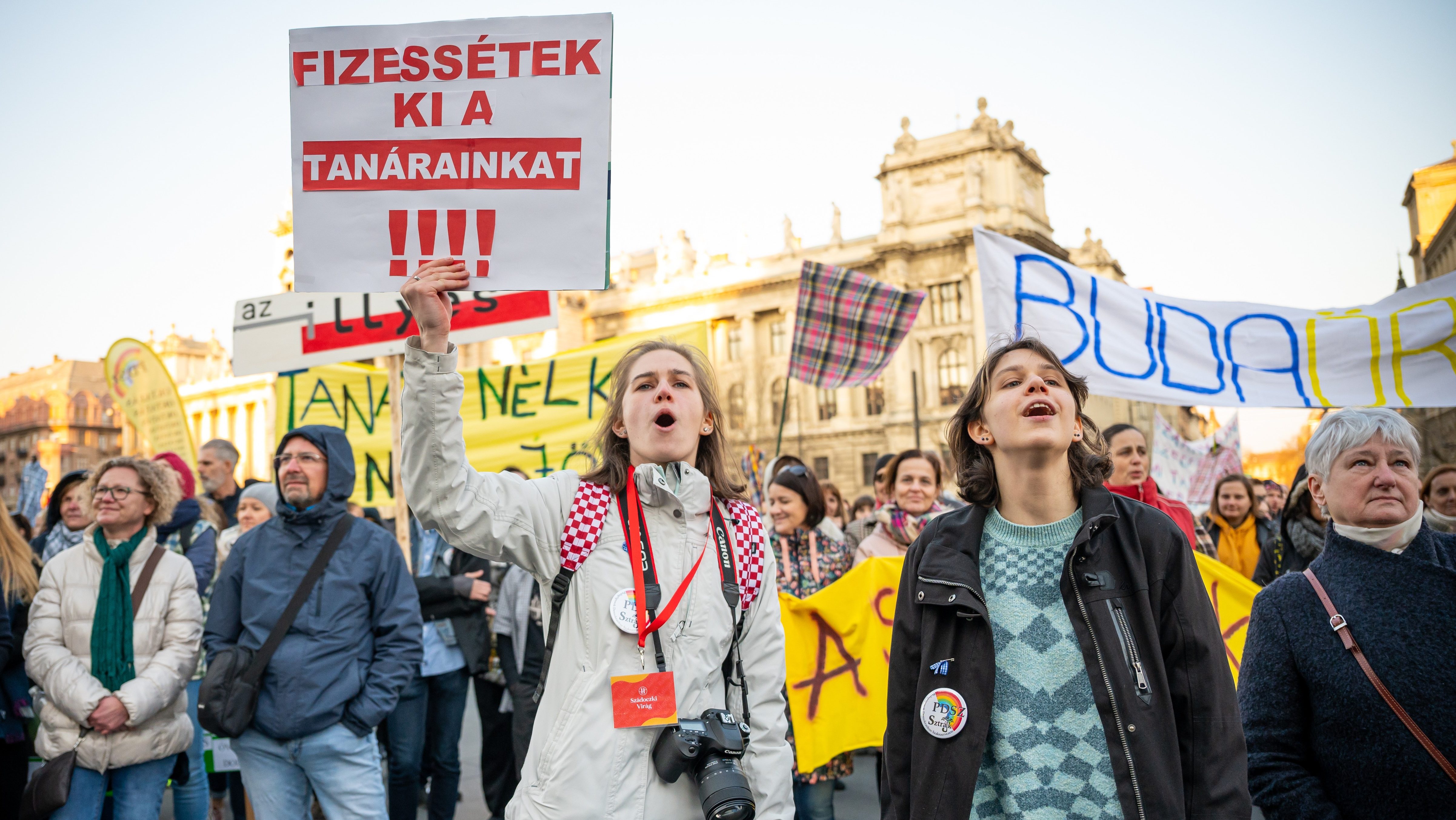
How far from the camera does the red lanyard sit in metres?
2.11

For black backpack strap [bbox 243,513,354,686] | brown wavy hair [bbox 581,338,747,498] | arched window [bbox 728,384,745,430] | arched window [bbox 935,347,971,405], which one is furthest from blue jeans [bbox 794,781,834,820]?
arched window [bbox 728,384,745,430]

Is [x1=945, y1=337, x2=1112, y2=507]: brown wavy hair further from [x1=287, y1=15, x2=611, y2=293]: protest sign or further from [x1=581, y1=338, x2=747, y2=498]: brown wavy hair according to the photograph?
[x1=287, y1=15, x2=611, y2=293]: protest sign

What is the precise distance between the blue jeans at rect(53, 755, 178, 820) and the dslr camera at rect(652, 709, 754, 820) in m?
2.86

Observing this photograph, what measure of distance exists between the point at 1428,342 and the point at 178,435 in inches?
397

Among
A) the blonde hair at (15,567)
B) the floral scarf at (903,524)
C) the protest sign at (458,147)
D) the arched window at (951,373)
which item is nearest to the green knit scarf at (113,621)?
the blonde hair at (15,567)

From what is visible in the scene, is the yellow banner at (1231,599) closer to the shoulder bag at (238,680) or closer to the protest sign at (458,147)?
the protest sign at (458,147)

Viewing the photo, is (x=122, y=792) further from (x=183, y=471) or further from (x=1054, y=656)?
(x=1054, y=656)

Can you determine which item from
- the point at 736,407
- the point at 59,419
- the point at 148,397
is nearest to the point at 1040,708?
the point at 148,397

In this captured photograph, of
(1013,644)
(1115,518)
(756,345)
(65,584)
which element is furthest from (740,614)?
(756,345)

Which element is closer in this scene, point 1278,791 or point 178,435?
point 1278,791

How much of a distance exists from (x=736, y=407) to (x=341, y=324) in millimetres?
46082

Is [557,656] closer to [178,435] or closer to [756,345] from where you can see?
[178,435]

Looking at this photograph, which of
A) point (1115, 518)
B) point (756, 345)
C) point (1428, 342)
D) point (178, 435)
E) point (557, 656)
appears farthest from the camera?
point (756, 345)

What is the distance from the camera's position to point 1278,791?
7.30 ft
